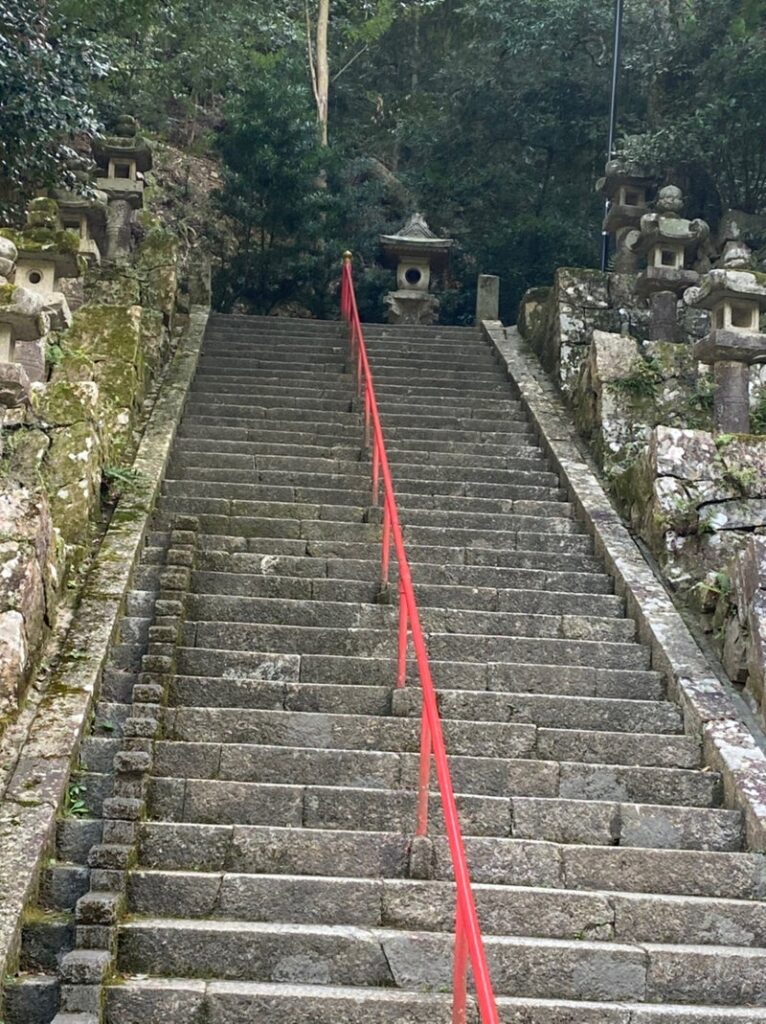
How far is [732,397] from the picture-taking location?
983 cm

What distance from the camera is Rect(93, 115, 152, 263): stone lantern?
14.8m

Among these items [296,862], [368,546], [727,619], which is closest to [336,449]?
[368,546]

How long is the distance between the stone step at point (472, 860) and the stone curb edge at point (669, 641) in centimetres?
30

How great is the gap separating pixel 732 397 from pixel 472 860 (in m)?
6.04

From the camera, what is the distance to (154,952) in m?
4.39

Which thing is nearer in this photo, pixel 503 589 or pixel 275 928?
pixel 275 928

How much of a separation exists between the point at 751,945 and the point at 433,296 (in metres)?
13.8

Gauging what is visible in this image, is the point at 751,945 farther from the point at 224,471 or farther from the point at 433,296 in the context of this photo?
the point at 433,296

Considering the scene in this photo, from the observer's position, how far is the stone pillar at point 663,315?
12.9m

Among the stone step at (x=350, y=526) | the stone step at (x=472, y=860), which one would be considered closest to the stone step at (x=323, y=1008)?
the stone step at (x=472, y=860)

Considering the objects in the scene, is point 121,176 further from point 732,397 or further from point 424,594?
point 424,594

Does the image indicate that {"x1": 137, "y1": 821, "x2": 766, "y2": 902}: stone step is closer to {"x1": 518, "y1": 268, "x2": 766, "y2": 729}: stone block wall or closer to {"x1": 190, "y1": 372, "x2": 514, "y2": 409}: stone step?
{"x1": 518, "y1": 268, "x2": 766, "y2": 729}: stone block wall

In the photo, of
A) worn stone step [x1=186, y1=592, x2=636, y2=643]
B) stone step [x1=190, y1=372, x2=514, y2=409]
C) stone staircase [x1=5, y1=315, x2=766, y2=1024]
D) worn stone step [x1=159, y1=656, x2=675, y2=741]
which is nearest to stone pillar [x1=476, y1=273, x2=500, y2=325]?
stone step [x1=190, y1=372, x2=514, y2=409]

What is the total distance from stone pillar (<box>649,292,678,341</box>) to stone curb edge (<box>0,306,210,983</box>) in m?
6.57
